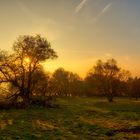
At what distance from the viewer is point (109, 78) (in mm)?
102500

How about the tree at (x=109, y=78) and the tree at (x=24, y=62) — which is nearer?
the tree at (x=24, y=62)

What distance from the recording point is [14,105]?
194ft

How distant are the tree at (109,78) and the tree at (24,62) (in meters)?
35.9

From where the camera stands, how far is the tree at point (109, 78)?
329ft

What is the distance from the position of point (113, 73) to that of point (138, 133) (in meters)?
76.2

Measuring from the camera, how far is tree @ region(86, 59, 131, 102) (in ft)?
329

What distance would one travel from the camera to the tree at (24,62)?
6450cm

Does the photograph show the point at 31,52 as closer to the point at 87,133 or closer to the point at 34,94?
the point at 34,94

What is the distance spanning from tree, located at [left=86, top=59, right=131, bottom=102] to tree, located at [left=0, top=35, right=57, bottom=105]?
3589cm

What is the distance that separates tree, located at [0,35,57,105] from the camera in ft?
212

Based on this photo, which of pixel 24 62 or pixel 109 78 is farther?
pixel 109 78

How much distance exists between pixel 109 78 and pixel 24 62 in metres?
42.2

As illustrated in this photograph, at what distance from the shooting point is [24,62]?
6769 centimetres

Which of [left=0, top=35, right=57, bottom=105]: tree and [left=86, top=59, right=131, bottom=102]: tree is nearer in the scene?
[left=0, top=35, right=57, bottom=105]: tree
